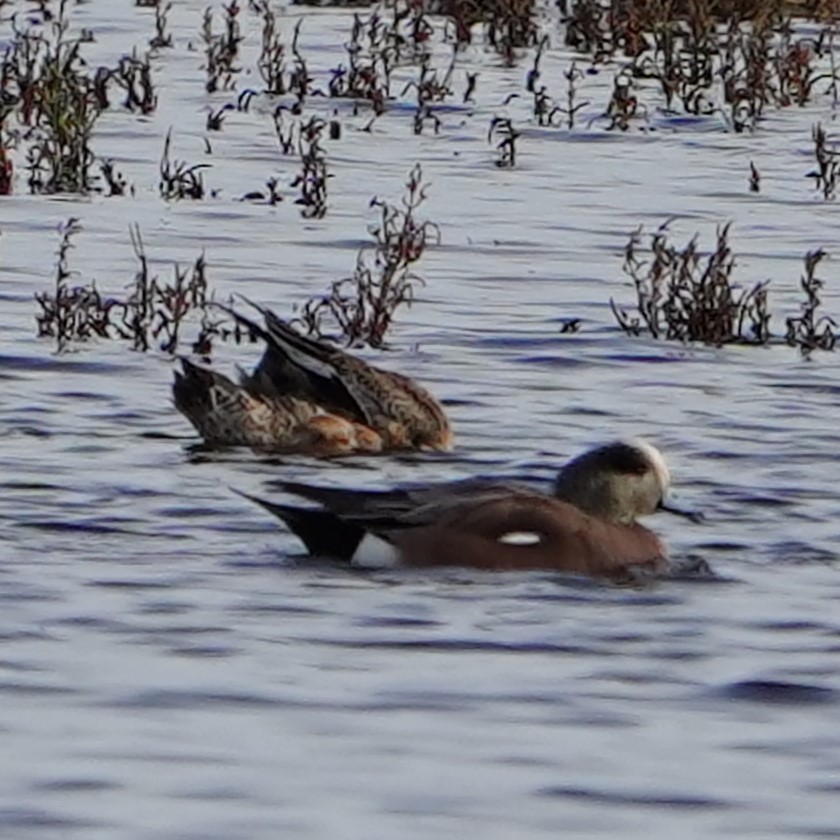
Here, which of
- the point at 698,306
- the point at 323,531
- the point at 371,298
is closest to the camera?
the point at 323,531

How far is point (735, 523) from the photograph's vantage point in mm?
9656

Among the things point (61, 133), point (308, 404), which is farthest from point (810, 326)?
point (61, 133)

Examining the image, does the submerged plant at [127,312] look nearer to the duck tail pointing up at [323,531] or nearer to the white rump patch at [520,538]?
the duck tail pointing up at [323,531]

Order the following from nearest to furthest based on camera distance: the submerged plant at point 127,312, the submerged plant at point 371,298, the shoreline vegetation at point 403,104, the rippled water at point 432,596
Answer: the rippled water at point 432,596, the submerged plant at point 127,312, the submerged plant at point 371,298, the shoreline vegetation at point 403,104

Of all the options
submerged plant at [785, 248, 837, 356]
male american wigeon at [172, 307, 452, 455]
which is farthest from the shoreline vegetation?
male american wigeon at [172, 307, 452, 455]

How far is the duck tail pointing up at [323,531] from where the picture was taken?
8.88m

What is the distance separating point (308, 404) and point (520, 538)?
2534 mm

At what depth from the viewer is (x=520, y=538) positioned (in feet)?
29.0

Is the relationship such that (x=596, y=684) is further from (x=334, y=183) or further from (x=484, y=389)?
(x=334, y=183)

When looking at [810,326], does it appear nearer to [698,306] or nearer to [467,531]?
[698,306]

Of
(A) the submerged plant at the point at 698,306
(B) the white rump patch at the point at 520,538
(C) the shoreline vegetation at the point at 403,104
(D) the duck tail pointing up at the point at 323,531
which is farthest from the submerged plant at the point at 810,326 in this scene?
(D) the duck tail pointing up at the point at 323,531

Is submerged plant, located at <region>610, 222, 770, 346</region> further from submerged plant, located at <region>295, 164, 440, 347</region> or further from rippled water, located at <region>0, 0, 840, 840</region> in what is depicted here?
submerged plant, located at <region>295, 164, 440, 347</region>

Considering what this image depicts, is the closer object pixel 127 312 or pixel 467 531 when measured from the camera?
pixel 467 531

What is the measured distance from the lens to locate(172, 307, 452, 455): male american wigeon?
10914mm
